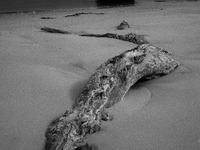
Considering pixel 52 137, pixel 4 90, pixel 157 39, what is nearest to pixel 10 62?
pixel 4 90

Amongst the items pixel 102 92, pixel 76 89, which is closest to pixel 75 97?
pixel 76 89

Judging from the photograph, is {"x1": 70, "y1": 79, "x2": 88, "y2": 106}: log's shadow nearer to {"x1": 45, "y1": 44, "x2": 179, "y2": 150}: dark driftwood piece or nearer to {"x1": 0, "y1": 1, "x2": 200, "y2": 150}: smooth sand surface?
{"x1": 0, "y1": 1, "x2": 200, "y2": 150}: smooth sand surface

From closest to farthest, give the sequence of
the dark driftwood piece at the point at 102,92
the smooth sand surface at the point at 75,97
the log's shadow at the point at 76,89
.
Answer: the dark driftwood piece at the point at 102,92 → the smooth sand surface at the point at 75,97 → the log's shadow at the point at 76,89

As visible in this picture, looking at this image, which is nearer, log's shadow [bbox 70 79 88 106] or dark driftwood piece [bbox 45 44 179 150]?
dark driftwood piece [bbox 45 44 179 150]

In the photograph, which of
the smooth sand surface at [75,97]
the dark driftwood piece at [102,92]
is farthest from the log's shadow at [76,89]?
the dark driftwood piece at [102,92]

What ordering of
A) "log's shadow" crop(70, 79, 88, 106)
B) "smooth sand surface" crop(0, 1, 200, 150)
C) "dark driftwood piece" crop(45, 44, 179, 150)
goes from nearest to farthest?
"dark driftwood piece" crop(45, 44, 179, 150)
"smooth sand surface" crop(0, 1, 200, 150)
"log's shadow" crop(70, 79, 88, 106)

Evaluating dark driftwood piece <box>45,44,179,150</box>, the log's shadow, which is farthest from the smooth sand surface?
dark driftwood piece <box>45,44,179,150</box>

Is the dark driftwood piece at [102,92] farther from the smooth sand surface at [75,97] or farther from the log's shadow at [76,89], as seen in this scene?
the log's shadow at [76,89]

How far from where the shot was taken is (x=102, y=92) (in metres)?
2.05

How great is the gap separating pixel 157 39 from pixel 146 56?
99.2 inches

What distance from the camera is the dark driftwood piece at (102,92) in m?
1.62

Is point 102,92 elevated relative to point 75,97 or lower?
elevated

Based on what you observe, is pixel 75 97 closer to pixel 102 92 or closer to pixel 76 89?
pixel 76 89

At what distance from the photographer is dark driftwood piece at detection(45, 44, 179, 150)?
63.7 inches
